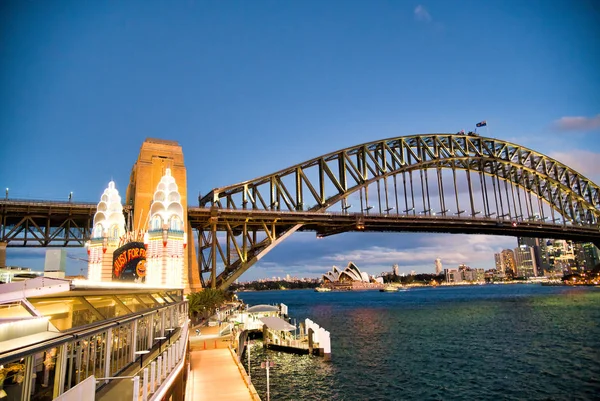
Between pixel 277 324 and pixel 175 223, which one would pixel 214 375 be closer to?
pixel 175 223

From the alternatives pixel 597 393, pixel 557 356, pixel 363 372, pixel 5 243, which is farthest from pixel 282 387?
pixel 5 243

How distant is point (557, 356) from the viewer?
35.8 meters

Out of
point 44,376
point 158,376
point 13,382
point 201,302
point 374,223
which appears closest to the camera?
point 13,382

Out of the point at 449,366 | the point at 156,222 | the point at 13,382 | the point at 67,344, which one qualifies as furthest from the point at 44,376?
the point at 449,366

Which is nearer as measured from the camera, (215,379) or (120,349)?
(120,349)

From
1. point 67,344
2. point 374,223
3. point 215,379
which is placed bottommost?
point 215,379

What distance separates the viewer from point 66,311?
10.9 metres

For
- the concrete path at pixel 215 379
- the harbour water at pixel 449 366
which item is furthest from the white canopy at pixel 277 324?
the concrete path at pixel 215 379

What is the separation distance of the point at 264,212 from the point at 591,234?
9922cm

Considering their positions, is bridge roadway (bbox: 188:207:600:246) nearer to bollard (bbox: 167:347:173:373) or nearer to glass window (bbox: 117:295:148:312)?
glass window (bbox: 117:295:148:312)

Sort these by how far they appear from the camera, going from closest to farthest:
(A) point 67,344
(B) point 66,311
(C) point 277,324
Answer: (A) point 67,344 → (B) point 66,311 → (C) point 277,324

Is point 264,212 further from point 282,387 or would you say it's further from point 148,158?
point 282,387

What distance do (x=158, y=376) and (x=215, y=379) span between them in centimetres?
1196

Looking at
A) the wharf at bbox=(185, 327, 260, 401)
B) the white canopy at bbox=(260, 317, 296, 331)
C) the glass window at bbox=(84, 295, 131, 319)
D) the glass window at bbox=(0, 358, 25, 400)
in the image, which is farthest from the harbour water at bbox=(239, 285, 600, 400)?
the glass window at bbox=(0, 358, 25, 400)
